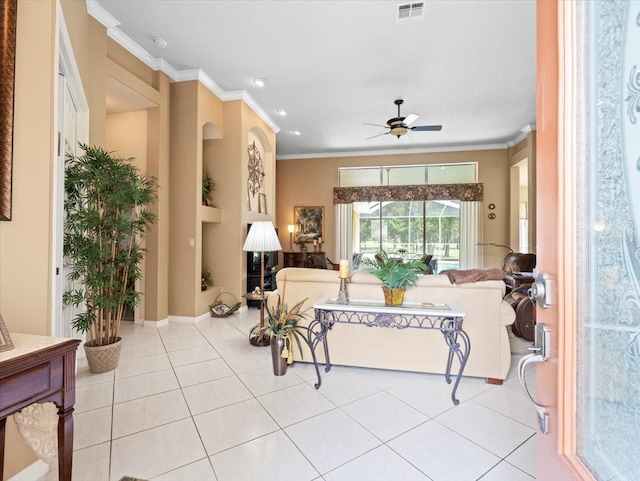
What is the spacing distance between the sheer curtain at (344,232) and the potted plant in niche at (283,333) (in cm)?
508

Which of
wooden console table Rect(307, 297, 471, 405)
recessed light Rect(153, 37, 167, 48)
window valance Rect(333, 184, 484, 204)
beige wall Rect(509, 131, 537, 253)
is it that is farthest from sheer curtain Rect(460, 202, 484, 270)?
recessed light Rect(153, 37, 167, 48)

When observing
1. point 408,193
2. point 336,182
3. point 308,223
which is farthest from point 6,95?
point 408,193

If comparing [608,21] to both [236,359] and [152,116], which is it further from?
[152,116]

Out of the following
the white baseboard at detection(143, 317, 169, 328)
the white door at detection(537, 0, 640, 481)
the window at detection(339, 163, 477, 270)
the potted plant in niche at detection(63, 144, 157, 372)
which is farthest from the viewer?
the window at detection(339, 163, 477, 270)

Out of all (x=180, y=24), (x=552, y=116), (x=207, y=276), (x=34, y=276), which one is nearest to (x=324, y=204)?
(x=207, y=276)

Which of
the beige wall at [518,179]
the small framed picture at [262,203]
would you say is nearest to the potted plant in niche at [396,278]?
the small framed picture at [262,203]

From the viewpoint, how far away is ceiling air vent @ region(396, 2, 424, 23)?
295 cm

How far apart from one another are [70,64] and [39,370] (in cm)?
241

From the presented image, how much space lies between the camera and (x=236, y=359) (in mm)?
3055

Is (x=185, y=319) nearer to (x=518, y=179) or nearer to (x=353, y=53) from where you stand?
(x=353, y=53)

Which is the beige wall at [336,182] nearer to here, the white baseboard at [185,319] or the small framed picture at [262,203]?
the small framed picture at [262,203]

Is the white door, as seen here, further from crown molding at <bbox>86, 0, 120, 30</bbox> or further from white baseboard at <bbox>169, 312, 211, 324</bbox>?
white baseboard at <bbox>169, 312, 211, 324</bbox>

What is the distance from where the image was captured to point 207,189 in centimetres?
482

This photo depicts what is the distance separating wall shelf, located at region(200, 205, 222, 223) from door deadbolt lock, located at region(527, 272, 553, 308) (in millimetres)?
4289
